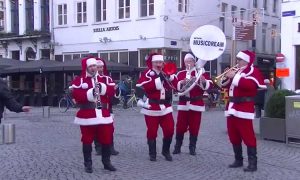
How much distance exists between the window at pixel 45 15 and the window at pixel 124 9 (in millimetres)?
6826

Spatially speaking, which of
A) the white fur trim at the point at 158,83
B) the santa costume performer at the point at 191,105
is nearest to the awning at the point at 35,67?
the santa costume performer at the point at 191,105

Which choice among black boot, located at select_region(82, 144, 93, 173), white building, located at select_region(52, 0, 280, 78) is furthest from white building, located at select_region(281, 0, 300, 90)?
black boot, located at select_region(82, 144, 93, 173)

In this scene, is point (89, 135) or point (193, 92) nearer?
point (89, 135)

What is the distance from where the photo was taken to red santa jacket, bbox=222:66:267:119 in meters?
7.52

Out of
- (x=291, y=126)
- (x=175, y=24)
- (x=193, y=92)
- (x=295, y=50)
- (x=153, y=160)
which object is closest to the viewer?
(x=153, y=160)

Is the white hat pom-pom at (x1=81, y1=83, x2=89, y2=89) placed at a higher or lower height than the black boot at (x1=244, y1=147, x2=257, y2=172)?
higher

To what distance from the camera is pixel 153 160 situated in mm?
8281

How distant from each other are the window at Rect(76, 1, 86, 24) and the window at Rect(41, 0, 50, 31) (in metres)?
3.04

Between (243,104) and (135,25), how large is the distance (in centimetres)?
2297

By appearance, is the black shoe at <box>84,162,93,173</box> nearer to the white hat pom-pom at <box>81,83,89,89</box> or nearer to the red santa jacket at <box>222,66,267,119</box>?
the white hat pom-pom at <box>81,83,89,89</box>

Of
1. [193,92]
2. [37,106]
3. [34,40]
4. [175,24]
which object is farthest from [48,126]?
[34,40]

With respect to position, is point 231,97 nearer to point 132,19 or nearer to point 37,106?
point 37,106

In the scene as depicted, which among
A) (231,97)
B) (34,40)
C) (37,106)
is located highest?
(34,40)

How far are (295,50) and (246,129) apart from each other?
Result: 1565cm
